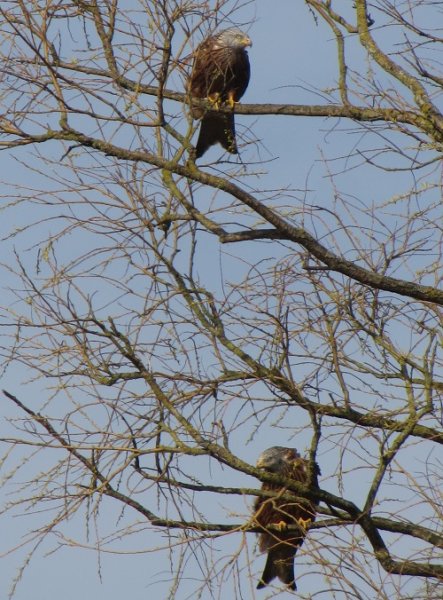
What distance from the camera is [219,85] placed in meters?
6.56

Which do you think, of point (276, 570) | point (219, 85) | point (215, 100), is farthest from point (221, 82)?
point (276, 570)

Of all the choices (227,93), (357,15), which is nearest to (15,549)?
(357,15)

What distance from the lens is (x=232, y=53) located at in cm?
683

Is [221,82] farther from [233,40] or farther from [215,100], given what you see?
[215,100]

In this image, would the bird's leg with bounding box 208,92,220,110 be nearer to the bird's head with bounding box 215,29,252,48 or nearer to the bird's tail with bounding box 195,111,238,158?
the bird's tail with bounding box 195,111,238,158

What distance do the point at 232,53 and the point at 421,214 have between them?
261 centimetres

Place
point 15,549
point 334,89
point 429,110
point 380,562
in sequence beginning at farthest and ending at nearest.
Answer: point 334,89 < point 429,110 < point 380,562 < point 15,549

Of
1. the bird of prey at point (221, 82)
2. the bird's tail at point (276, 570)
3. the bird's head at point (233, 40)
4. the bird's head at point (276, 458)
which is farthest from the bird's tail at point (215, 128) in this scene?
the bird's tail at point (276, 570)

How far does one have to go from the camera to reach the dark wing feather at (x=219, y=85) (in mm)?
5780

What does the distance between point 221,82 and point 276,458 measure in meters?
2.45

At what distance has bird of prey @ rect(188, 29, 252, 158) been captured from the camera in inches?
229

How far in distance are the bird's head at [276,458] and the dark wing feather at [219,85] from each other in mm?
1685

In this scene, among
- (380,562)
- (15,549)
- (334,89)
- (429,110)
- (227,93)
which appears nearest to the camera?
(15,549)

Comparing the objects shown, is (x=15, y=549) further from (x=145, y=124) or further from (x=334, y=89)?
(x=334, y=89)
